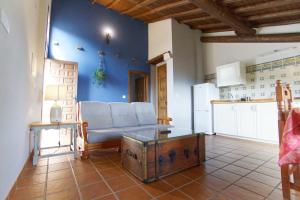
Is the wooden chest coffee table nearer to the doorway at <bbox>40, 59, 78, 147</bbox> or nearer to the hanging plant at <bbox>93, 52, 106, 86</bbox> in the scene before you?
the doorway at <bbox>40, 59, 78, 147</bbox>

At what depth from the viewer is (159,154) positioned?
6.40 ft

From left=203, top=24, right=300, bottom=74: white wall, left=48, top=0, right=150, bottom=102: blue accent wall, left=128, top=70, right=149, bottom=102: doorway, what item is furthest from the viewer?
left=128, top=70, right=149, bottom=102: doorway

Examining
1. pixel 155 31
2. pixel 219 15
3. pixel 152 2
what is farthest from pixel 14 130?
pixel 155 31

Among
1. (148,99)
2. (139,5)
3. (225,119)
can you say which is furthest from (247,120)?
(139,5)

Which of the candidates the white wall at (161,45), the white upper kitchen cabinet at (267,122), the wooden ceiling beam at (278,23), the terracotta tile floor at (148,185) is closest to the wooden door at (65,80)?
the terracotta tile floor at (148,185)

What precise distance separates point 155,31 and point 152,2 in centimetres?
118

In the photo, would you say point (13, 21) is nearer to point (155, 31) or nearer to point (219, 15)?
point (219, 15)

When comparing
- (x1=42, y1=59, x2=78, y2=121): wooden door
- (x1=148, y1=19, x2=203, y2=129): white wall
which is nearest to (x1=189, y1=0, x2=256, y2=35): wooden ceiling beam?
(x1=148, y1=19, x2=203, y2=129): white wall

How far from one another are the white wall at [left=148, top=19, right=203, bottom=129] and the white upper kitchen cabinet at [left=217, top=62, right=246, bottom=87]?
91cm

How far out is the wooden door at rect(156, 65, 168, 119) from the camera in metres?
5.73

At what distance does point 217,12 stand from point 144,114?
2.90 m

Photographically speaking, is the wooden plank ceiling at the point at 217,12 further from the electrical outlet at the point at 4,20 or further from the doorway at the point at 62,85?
the electrical outlet at the point at 4,20

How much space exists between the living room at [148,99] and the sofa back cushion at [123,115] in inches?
1.0

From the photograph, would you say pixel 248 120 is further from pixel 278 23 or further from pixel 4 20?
pixel 4 20
